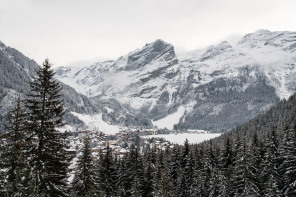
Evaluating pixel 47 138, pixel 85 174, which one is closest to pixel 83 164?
pixel 85 174

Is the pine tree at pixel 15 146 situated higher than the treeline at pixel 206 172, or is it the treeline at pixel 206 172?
the pine tree at pixel 15 146

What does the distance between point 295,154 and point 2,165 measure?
31.3 meters

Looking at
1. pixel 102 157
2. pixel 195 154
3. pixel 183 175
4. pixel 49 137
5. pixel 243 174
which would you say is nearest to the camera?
pixel 49 137

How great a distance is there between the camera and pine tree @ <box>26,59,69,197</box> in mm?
20578

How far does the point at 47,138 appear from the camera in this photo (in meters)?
21.2

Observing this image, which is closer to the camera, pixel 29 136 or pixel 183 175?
pixel 29 136

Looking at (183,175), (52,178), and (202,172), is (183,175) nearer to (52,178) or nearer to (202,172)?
(202,172)

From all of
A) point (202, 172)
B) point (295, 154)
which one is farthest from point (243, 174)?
point (202, 172)

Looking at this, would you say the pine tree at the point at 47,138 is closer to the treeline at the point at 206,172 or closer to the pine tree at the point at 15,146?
the pine tree at the point at 15,146

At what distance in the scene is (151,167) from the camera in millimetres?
60375

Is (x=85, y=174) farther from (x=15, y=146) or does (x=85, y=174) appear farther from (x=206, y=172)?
(x=206, y=172)

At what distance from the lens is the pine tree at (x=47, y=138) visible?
2058 cm

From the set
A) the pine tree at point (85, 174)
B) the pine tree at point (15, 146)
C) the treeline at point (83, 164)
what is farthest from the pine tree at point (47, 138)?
the pine tree at point (85, 174)

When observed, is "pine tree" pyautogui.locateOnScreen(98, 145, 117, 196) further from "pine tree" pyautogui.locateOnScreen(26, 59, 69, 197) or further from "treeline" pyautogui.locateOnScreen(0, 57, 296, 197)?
"pine tree" pyautogui.locateOnScreen(26, 59, 69, 197)
